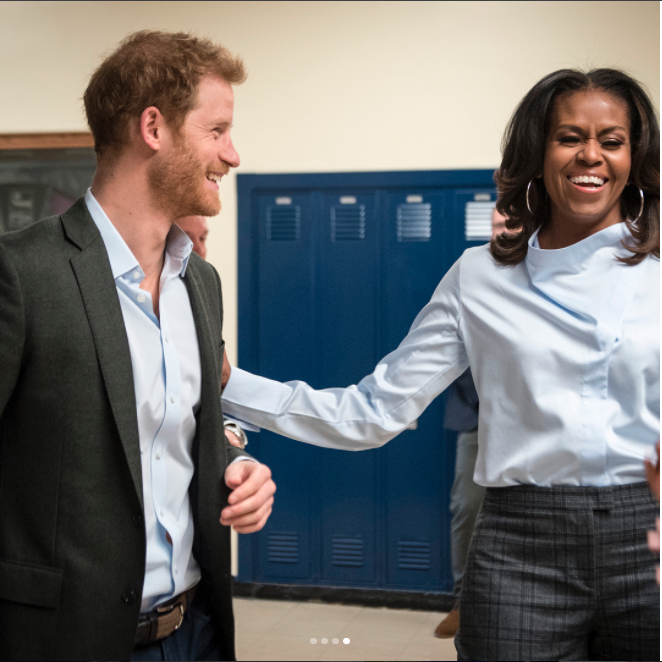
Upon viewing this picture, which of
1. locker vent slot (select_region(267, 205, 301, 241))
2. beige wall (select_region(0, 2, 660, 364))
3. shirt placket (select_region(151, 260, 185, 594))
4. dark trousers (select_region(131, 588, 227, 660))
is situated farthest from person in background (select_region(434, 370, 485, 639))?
shirt placket (select_region(151, 260, 185, 594))

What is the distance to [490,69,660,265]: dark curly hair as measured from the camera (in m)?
1.25

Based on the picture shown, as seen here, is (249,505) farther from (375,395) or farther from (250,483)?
(375,395)

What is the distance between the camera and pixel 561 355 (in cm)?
123

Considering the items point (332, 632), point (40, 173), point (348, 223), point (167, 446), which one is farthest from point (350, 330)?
point (167, 446)

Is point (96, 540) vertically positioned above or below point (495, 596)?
above

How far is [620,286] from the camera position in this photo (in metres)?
1.24

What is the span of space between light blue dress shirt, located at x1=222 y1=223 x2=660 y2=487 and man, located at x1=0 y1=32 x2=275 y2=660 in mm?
409

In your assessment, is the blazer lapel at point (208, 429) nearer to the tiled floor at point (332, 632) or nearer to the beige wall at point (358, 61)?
the tiled floor at point (332, 632)

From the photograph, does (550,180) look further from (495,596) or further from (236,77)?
(495,596)

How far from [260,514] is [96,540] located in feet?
0.80

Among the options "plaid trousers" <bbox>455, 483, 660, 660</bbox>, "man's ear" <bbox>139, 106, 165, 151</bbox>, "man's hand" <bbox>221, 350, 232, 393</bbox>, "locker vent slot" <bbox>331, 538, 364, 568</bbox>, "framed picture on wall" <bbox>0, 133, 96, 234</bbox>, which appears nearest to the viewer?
"plaid trousers" <bbox>455, 483, 660, 660</bbox>

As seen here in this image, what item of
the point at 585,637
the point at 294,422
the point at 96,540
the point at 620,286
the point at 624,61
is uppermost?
the point at 624,61

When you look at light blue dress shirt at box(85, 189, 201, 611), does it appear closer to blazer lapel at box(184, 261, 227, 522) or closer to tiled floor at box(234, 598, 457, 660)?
blazer lapel at box(184, 261, 227, 522)

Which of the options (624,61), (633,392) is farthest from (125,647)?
(624,61)
